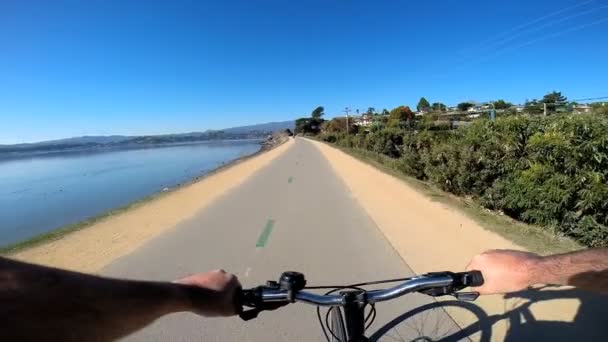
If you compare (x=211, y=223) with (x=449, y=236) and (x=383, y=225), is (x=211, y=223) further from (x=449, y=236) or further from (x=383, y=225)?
(x=449, y=236)

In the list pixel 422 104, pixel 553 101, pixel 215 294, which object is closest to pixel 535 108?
pixel 553 101

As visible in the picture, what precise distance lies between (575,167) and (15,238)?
13920mm

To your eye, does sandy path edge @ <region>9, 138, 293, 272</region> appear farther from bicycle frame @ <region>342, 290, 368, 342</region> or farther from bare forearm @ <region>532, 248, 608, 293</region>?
bare forearm @ <region>532, 248, 608, 293</region>

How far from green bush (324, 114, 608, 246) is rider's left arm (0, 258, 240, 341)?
653cm

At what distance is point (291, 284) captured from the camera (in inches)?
64.4

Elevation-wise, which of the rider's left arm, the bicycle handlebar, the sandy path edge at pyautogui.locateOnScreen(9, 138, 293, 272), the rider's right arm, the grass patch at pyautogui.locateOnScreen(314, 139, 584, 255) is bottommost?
the sandy path edge at pyautogui.locateOnScreen(9, 138, 293, 272)

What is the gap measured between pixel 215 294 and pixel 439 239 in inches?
228

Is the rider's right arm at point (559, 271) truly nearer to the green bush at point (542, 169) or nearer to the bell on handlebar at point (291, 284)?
the bell on handlebar at point (291, 284)

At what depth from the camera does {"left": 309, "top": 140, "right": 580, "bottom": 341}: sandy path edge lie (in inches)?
143

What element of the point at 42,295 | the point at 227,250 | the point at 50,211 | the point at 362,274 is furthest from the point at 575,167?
the point at 50,211

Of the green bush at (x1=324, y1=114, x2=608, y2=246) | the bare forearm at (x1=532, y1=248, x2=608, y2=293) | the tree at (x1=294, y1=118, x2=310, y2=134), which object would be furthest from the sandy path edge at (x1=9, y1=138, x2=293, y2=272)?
the tree at (x1=294, y1=118, x2=310, y2=134)

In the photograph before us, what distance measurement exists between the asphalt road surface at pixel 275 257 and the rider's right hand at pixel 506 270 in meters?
1.09

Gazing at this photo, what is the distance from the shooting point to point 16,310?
91 centimetres

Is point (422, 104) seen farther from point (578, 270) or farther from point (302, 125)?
point (578, 270)
